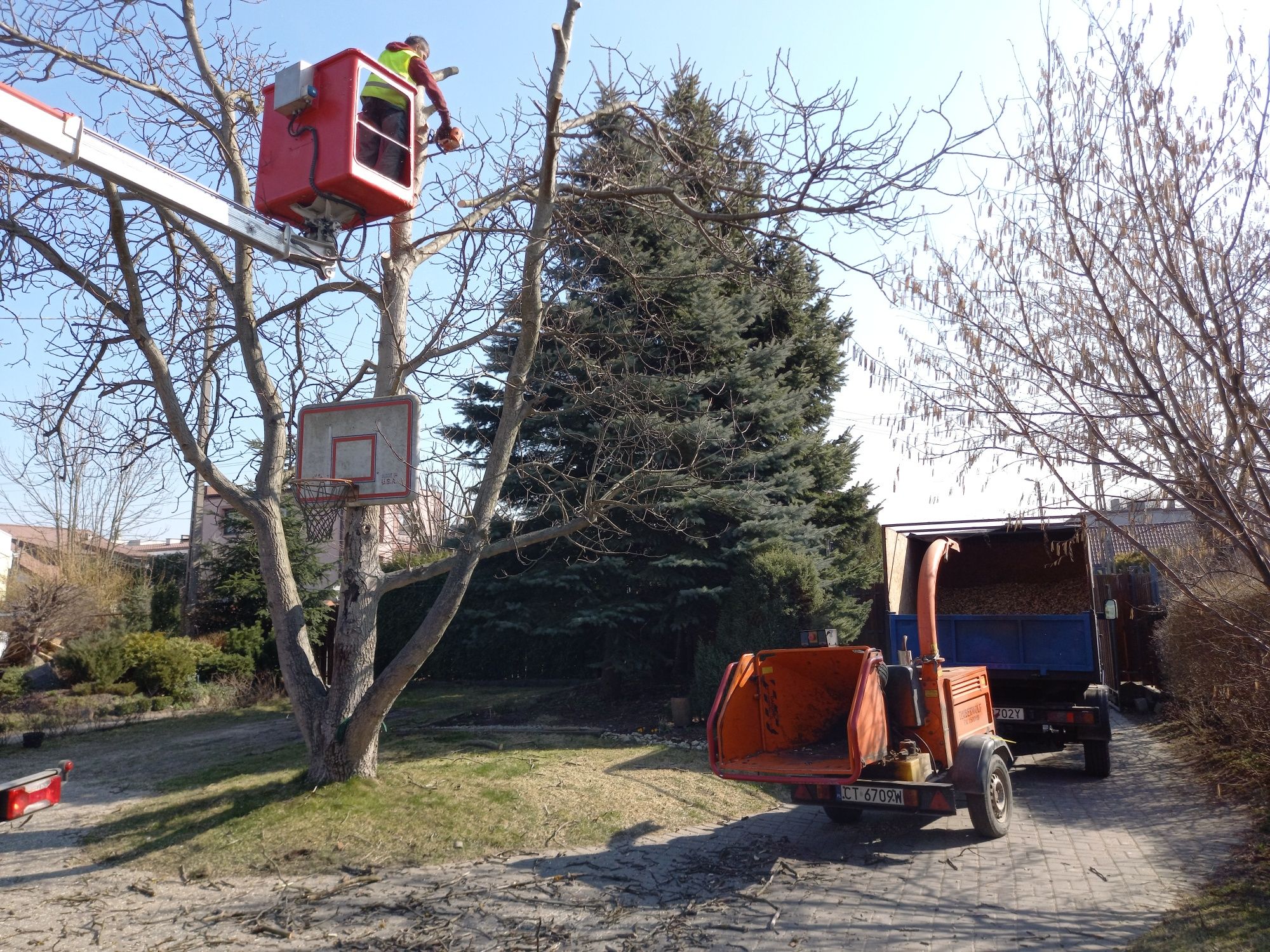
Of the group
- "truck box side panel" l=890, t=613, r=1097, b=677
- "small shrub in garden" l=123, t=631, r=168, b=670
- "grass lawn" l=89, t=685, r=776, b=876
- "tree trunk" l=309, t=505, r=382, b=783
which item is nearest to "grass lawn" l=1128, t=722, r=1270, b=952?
"truck box side panel" l=890, t=613, r=1097, b=677

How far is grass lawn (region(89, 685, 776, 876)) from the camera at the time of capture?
7.02 m

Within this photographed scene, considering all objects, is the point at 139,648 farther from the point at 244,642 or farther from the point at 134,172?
the point at 134,172

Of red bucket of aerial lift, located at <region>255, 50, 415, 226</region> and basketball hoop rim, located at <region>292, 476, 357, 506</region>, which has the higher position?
red bucket of aerial lift, located at <region>255, 50, 415, 226</region>

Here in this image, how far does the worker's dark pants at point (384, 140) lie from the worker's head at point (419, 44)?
1319mm

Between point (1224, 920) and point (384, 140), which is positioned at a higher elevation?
point (384, 140)

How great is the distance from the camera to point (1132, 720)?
15.1 m

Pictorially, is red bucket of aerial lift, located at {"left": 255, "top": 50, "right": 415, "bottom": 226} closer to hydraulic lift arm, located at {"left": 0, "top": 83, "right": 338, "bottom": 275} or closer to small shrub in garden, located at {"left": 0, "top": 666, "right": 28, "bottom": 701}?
hydraulic lift arm, located at {"left": 0, "top": 83, "right": 338, "bottom": 275}

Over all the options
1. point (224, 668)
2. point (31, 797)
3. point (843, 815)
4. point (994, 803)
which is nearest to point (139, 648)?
point (224, 668)

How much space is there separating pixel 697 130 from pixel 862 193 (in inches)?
98.3

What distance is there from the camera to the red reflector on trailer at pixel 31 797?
5.48m

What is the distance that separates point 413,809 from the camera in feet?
25.5

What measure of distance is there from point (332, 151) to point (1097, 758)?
391 inches

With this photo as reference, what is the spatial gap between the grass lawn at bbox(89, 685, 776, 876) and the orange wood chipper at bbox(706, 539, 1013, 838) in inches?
44.2

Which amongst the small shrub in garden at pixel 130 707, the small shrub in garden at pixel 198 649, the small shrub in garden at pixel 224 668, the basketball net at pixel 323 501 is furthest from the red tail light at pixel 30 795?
the small shrub in garden at pixel 224 668
